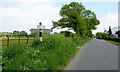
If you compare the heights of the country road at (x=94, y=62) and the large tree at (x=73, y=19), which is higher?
the large tree at (x=73, y=19)

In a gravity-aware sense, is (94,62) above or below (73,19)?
below

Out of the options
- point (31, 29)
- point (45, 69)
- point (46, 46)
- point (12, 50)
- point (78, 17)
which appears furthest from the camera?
point (78, 17)

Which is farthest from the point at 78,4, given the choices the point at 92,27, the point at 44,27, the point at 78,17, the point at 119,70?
the point at 119,70

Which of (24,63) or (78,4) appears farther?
(78,4)

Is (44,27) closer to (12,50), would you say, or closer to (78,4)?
(12,50)

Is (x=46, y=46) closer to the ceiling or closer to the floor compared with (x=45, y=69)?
closer to the ceiling

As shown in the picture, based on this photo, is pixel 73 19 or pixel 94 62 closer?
pixel 94 62

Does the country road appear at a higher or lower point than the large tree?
lower

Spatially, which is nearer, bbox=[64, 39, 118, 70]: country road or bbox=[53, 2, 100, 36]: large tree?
bbox=[64, 39, 118, 70]: country road

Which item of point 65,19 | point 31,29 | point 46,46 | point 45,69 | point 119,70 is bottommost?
point 119,70

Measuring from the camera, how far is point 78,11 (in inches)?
1294

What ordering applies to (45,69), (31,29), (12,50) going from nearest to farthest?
1. (45,69)
2. (12,50)
3. (31,29)

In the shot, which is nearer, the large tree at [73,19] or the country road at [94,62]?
the country road at [94,62]

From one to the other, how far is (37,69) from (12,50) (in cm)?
269
